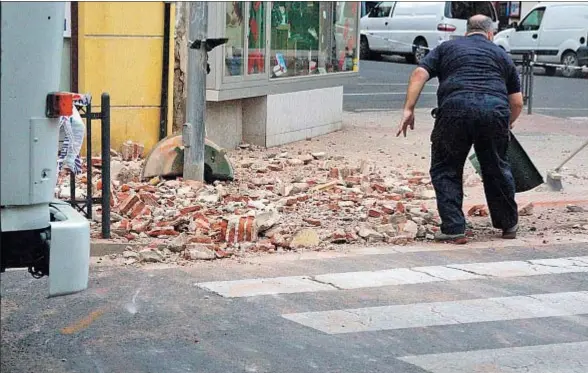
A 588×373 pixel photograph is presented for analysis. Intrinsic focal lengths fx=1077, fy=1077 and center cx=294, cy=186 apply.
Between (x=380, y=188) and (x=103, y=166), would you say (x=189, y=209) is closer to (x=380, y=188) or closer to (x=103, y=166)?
(x=103, y=166)

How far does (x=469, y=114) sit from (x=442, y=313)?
224 cm

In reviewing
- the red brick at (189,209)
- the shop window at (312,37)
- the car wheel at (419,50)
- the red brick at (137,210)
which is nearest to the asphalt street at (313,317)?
the red brick at (189,209)

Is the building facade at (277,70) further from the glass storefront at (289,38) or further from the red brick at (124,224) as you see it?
the red brick at (124,224)

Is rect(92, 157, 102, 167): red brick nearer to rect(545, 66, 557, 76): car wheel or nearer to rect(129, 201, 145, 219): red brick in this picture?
rect(129, 201, 145, 219): red brick

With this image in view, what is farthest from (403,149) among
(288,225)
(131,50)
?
(288,225)

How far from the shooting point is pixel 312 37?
15.7m

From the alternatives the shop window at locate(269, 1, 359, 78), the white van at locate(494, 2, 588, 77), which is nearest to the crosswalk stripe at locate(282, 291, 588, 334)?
the shop window at locate(269, 1, 359, 78)

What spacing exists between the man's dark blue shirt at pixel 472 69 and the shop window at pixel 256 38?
5.40 metres

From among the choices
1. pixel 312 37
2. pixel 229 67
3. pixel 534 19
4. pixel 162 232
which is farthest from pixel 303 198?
pixel 534 19

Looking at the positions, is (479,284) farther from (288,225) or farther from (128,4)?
(128,4)

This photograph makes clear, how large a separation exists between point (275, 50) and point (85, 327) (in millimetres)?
8869

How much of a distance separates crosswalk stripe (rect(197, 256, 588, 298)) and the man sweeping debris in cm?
75

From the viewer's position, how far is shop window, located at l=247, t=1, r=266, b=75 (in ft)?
44.9

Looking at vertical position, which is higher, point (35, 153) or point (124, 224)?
point (35, 153)
